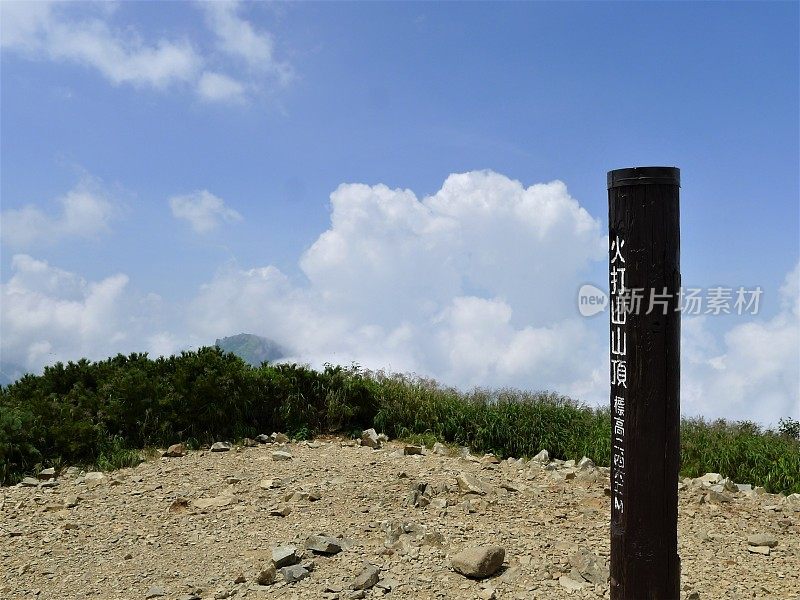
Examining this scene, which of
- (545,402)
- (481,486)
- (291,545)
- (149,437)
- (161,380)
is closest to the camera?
(291,545)

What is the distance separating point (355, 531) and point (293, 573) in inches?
34.1

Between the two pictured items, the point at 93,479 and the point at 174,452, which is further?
the point at 174,452

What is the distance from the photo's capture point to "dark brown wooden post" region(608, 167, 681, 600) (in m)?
4.11

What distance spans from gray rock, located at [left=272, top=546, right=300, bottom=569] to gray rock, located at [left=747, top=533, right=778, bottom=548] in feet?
12.8

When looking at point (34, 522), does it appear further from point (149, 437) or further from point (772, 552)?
point (772, 552)

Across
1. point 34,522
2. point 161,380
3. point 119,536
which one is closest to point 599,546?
point 119,536

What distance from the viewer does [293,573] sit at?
541cm

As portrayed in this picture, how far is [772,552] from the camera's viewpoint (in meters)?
6.27

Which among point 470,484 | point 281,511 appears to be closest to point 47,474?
point 281,511

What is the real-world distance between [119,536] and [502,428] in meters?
5.40

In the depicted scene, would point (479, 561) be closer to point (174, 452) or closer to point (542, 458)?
point (542, 458)

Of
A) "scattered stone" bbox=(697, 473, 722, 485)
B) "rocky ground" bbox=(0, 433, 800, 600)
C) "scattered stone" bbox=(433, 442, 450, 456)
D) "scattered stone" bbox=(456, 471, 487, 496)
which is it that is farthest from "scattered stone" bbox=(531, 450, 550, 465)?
"scattered stone" bbox=(456, 471, 487, 496)

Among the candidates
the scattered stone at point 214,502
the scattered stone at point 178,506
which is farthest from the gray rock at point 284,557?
the scattered stone at point 178,506

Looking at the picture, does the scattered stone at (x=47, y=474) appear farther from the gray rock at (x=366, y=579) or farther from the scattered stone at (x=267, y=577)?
the gray rock at (x=366, y=579)
